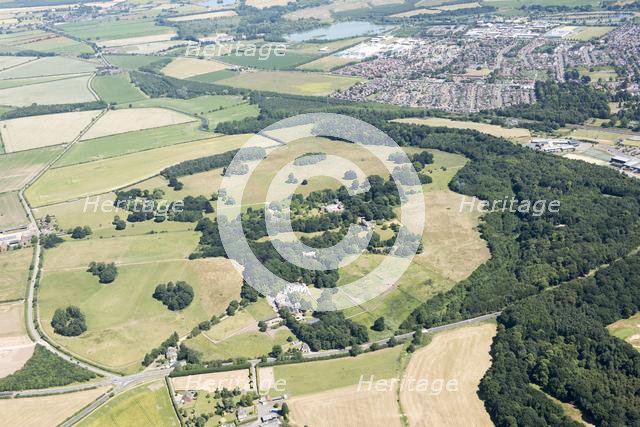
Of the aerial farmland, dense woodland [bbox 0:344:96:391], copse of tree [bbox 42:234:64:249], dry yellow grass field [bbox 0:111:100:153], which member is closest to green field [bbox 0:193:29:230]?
the aerial farmland

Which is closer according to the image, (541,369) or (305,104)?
(541,369)

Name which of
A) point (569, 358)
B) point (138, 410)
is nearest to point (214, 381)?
point (138, 410)

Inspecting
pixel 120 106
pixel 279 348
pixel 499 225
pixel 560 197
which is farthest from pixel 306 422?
pixel 120 106

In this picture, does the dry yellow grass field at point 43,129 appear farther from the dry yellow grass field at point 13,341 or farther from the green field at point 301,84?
the dry yellow grass field at point 13,341

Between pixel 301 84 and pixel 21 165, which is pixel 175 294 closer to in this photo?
pixel 21 165

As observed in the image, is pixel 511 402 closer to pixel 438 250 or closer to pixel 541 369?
pixel 541 369

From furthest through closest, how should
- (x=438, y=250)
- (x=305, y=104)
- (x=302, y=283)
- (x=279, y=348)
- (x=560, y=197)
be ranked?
(x=305, y=104) → (x=560, y=197) → (x=438, y=250) → (x=302, y=283) → (x=279, y=348)
